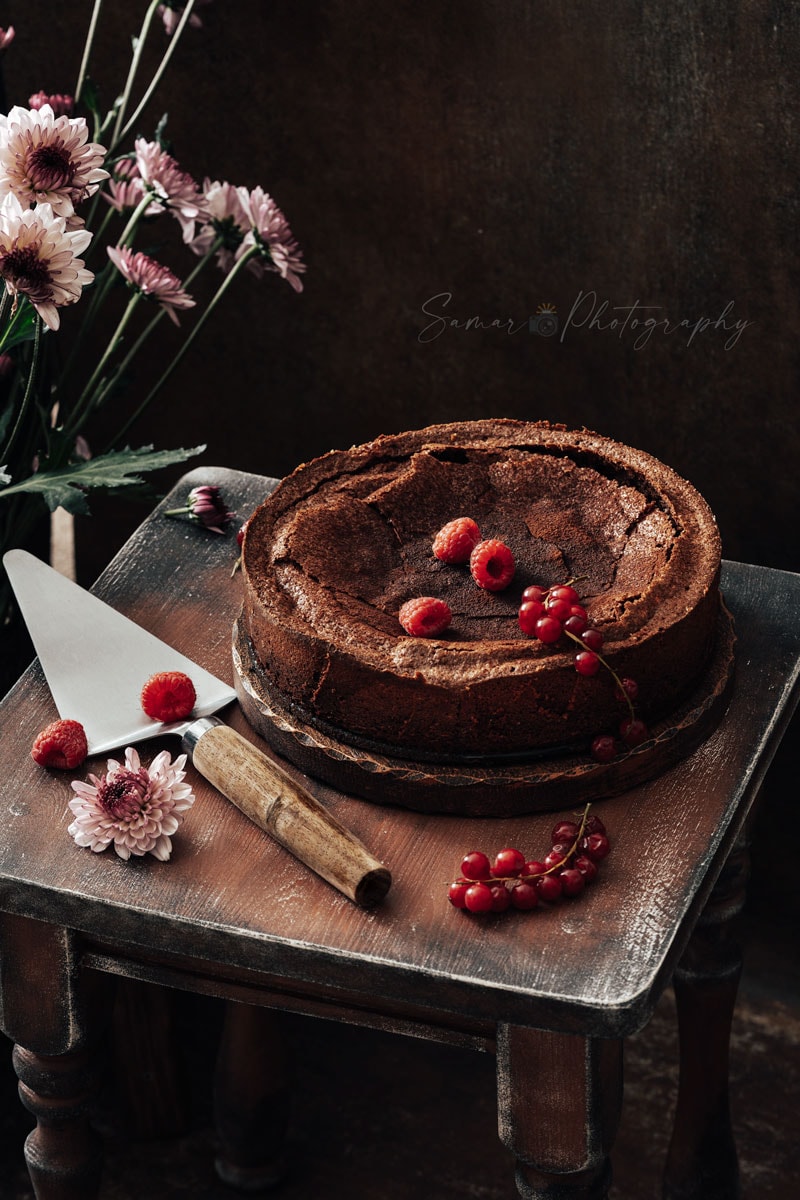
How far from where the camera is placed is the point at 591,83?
200 centimetres

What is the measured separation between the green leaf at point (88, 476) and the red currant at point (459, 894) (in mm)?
615

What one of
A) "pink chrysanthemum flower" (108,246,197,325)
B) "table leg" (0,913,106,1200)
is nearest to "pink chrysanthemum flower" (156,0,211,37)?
"pink chrysanthemum flower" (108,246,197,325)

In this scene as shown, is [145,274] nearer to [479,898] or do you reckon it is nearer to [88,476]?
[88,476]

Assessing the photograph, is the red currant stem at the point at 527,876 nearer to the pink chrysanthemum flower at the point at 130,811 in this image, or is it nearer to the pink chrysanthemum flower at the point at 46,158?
the pink chrysanthemum flower at the point at 130,811

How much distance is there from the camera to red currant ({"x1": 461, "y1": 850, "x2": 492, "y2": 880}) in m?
1.33

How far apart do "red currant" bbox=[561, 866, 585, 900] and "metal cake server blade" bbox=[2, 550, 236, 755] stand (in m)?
0.42

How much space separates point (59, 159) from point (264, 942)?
0.83m

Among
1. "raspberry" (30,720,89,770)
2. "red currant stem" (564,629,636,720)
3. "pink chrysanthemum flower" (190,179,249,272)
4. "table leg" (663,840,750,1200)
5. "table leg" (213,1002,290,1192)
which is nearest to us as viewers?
"red currant stem" (564,629,636,720)

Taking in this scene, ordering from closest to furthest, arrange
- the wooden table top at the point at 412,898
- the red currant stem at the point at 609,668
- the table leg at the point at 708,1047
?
the wooden table top at the point at 412,898
the red currant stem at the point at 609,668
the table leg at the point at 708,1047

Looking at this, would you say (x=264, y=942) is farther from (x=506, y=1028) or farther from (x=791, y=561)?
(x=791, y=561)

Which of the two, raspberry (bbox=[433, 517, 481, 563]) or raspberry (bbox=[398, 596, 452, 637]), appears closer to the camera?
raspberry (bbox=[398, 596, 452, 637])

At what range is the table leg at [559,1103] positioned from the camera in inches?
52.9

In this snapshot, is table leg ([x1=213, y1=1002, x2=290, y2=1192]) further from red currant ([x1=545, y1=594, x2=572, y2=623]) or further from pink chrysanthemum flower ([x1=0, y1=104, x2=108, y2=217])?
pink chrysanthemum flower ([x1=0, y1=104, x2=108, y2=217])

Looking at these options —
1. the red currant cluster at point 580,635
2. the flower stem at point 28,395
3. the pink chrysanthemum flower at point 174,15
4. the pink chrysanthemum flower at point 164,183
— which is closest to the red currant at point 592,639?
the red currant cluster at point 580,635
